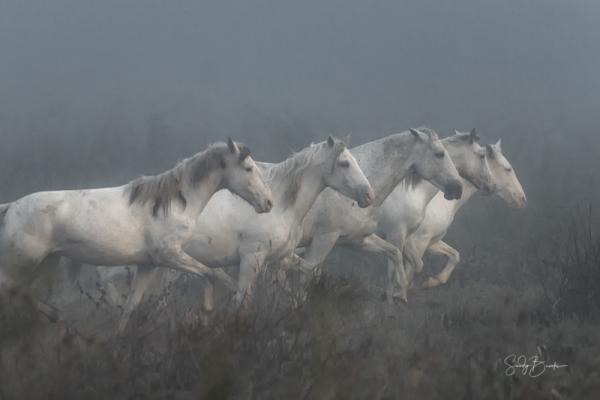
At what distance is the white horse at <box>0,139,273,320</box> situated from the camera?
7.51m

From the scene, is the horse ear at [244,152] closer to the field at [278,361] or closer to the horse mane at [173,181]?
the horse mane at [173,181]

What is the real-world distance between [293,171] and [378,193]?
142cm

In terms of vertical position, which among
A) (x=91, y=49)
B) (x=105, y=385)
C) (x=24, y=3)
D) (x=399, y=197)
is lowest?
(x=399, y=197)

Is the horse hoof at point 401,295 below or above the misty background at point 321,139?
below

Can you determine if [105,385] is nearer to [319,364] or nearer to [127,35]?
[319,364]

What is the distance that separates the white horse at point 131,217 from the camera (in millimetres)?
7508

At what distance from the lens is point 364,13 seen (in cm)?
5059

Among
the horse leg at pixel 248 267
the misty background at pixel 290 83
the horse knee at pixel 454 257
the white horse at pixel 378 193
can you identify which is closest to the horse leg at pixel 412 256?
the horse knee at pixel 454 257

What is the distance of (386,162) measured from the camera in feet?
34.1

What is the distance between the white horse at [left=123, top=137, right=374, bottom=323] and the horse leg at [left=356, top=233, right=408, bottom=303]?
1334 mm

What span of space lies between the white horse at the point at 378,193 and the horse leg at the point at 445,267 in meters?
1.07

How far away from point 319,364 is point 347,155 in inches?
207

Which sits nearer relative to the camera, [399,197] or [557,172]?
[399,197]

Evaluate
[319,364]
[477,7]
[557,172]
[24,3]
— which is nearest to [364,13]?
[477,7]
